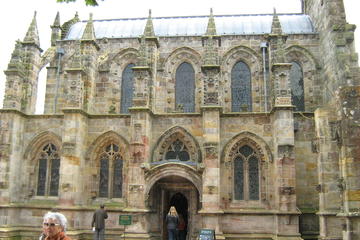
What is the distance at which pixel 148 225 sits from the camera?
18.9 meters

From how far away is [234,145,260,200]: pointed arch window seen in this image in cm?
1955

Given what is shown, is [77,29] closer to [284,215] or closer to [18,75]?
[18,75]

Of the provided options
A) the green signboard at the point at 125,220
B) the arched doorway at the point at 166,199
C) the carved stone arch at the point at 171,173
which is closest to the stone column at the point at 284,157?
the carved stone arch at the point at 171,173

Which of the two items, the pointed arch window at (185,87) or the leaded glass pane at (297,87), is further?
the pointed arch window at (185,87)

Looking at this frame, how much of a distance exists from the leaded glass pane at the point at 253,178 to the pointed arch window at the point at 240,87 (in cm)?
489

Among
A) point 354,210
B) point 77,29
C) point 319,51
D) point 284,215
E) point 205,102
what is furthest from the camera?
point 77,29

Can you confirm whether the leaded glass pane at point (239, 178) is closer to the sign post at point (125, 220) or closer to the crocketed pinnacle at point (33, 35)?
the sign post at point (125, 220)

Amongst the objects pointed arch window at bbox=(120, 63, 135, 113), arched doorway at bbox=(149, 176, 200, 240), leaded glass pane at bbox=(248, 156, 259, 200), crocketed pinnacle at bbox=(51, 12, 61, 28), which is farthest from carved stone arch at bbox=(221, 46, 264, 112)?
crocketed pinnacle at bbox=(51, 12, 61, 28)

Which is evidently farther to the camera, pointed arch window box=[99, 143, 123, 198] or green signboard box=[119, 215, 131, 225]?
pointed arch window box=[99, 143, 123, 198]

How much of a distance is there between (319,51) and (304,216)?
33.2ft

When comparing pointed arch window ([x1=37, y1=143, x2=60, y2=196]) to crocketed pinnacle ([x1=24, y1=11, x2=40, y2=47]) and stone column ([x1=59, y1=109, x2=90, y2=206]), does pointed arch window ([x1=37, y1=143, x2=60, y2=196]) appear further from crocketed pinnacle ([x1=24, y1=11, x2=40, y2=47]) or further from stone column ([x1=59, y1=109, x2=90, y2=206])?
crocketed pinnacle ([x1=24, y1=11, x2=40, y2=47])

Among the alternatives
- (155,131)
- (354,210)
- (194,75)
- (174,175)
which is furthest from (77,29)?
(354,210)

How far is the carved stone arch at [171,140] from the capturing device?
65.4ft

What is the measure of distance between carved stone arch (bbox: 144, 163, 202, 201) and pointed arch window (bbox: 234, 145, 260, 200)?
2.20m
